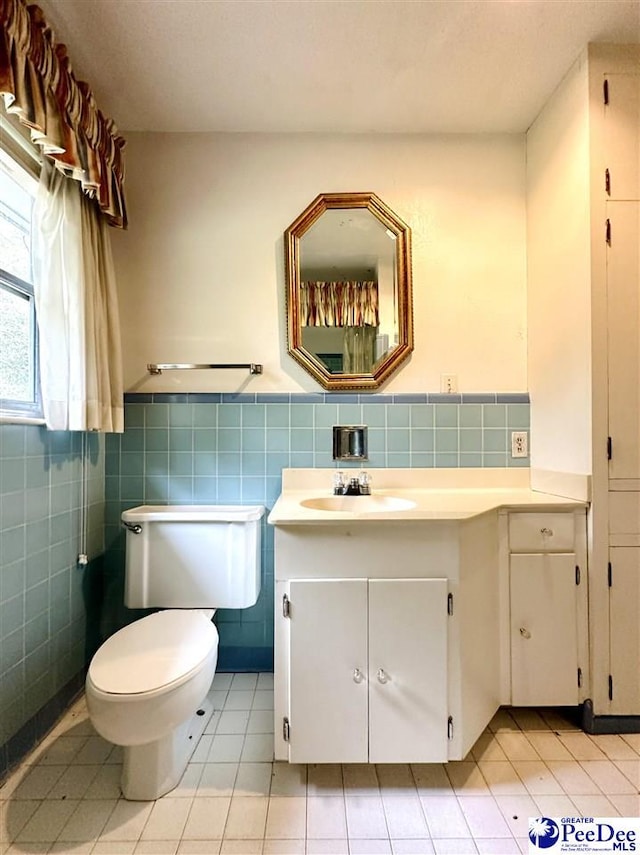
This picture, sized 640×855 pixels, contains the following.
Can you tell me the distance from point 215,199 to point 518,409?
5.29 ft

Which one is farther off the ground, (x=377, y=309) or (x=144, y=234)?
(x=144, y=234)

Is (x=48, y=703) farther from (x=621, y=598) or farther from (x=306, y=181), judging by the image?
(x=306, y=181)

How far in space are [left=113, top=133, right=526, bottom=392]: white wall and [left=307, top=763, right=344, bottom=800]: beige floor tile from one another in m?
1.35

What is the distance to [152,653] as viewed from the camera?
1.27 meters

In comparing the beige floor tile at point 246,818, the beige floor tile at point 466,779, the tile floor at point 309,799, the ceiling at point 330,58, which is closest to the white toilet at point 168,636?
the tile floor at point 309,799

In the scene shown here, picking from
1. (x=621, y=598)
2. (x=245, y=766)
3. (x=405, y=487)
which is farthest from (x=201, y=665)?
(x=621, y=598)

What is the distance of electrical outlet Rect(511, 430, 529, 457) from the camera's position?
1894 mm

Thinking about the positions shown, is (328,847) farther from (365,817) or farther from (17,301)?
(17,301)

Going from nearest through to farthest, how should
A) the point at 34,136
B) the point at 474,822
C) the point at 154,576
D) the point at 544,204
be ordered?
the point at 474,822
the point at 34,136
the point at 154,576
the point at 544,204

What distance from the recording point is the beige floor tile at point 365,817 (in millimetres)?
1129

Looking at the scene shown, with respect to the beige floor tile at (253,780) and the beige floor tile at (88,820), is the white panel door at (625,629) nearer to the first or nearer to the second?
the beige floor tile at (253,780)

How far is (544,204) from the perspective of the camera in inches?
69.6

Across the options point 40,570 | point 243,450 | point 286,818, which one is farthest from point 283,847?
point 243,450

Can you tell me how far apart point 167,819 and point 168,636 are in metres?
0.45
